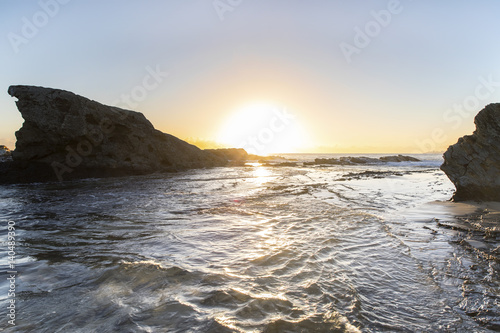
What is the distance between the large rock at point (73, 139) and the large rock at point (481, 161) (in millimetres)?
25601

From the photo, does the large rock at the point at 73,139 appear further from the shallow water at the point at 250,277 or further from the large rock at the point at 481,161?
the large rock at the point at 481,161

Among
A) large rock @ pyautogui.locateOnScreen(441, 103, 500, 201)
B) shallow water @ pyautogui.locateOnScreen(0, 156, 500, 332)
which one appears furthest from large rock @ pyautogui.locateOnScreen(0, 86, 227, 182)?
large rock @ pyautogui.locateOnScreen(441, 103, 500, 201)

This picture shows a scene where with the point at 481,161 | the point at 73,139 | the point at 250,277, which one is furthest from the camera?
the point at 73,139

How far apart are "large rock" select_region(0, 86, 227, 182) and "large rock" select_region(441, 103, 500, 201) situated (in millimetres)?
25601

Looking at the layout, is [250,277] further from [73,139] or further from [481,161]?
[73,139]

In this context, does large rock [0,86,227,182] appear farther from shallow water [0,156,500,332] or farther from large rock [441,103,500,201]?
large rock [441,103,500,201]

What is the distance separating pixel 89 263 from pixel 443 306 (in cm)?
512

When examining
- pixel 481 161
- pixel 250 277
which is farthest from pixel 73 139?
pixel 481 161

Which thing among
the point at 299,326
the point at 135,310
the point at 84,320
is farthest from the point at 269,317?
the point at 84,320

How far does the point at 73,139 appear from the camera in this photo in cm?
2102

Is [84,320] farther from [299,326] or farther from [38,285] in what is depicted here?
[299,326]

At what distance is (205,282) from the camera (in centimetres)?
342

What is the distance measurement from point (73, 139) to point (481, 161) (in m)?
26.8

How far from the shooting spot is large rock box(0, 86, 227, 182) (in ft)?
64.4
